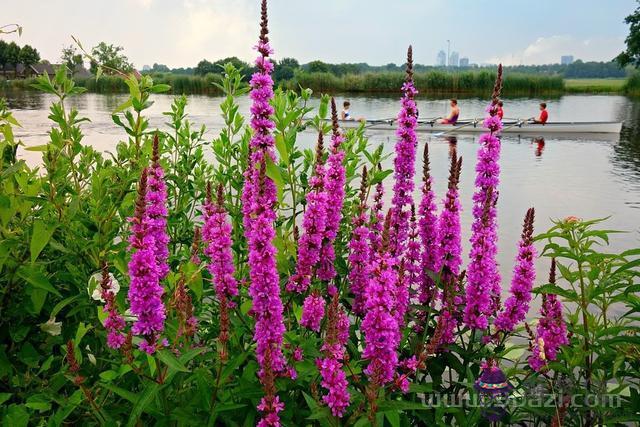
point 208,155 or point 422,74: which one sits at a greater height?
point 422,74

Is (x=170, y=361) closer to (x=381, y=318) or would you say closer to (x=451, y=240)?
(x=381, y=318)

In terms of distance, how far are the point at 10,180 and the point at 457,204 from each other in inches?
93.7

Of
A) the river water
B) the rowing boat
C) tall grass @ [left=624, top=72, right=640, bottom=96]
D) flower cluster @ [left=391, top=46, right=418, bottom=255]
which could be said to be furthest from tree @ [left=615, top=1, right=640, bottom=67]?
flower cluster @ [left=391, top=46, right=418, bottom=255]

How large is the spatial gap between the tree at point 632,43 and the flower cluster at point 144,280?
7731cm

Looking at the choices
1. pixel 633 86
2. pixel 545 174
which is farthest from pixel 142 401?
pixel 633 86

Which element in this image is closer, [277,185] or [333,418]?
[333,418]

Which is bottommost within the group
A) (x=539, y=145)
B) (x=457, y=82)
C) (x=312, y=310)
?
(x=539, y=145)

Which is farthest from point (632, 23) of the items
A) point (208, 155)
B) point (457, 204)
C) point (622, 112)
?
point (457, 204)

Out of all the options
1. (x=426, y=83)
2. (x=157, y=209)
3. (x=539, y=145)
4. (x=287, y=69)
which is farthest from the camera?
(x=287, y=69)

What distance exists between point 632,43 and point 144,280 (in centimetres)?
7827

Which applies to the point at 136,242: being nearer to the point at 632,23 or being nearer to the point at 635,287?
the point at 635,287

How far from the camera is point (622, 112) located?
1898 inches

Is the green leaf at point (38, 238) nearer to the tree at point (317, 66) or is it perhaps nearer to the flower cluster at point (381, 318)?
the flower cluster at point (381, 318)

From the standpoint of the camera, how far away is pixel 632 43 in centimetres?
6688
